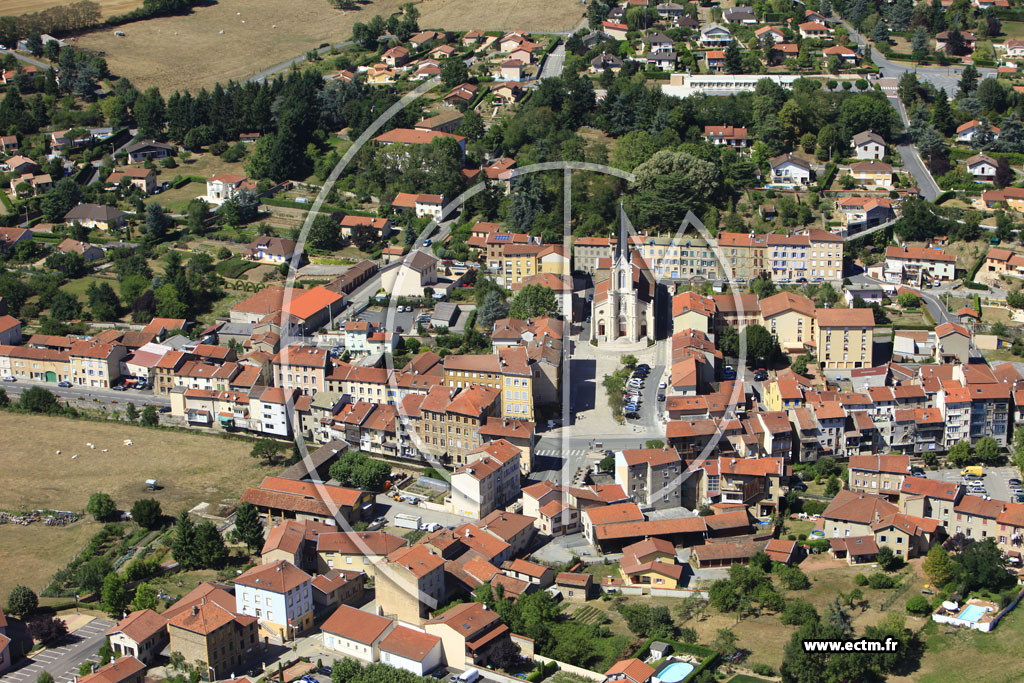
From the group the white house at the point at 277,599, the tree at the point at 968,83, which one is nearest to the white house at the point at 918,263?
the tree at the point at 968,83

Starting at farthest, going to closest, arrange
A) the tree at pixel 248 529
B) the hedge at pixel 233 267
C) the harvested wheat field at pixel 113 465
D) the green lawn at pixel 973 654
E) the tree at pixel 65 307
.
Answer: the hedge at pixel 233 267, the tree at pixel 65 307, the harvested wheat field at pixel 113 465, the tree at pixel 248 529, the green lawn at pixel 973 654

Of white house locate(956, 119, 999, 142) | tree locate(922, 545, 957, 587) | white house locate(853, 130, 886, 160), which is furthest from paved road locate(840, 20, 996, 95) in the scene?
tree locate(922, 545, 957, 587)

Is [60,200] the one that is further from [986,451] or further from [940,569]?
[940,569]

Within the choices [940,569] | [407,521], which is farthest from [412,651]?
[940,569]

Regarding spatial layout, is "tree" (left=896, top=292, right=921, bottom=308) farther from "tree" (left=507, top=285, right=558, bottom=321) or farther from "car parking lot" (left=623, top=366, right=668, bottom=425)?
"tree" (left=507, top=285, right=558, bottom=321)

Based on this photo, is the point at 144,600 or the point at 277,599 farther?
the point at 144,600

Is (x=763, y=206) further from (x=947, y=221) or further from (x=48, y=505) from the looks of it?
(x=48, y=505)

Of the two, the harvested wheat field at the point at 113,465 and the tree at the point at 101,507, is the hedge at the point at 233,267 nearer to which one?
the harvested wheat field at the point at 113,465
